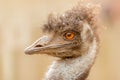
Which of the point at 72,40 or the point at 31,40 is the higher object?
the point at 72,40

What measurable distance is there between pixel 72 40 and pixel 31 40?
520cm

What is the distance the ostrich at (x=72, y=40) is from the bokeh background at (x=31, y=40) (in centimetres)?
485

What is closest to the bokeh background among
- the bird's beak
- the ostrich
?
the ostrich

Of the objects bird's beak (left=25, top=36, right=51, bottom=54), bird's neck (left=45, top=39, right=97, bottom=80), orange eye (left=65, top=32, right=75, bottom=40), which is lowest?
bird's neck (left=45, top=39, right=97, bottom=80)

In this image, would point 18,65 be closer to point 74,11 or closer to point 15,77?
point 15,77

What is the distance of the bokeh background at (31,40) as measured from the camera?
36.8 ft

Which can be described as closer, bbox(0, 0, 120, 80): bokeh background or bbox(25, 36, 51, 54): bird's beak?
bbox(25, 36, 51, 54): bird's beak

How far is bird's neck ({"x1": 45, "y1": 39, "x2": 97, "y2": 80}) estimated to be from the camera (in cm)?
587

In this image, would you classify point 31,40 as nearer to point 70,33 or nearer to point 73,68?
point 70,33

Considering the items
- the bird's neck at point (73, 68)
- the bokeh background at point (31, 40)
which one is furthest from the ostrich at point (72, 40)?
the bokeh background at point (31, 40)

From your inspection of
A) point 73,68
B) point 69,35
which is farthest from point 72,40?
point 73,68

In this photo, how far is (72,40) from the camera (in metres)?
6.08

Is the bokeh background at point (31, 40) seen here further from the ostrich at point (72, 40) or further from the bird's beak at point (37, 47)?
the bird's beak at point (37, 47)

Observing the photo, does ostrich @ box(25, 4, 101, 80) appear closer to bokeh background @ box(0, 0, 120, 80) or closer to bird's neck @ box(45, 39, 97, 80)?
bird's neck @ box(45, 39, 97, 80)
